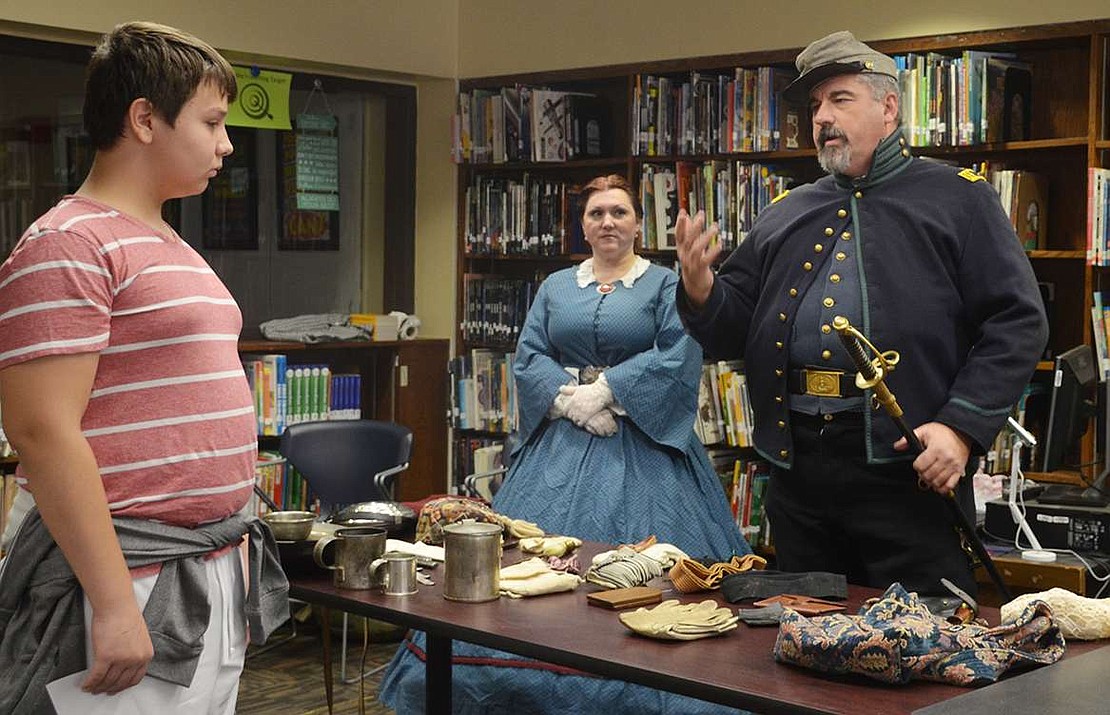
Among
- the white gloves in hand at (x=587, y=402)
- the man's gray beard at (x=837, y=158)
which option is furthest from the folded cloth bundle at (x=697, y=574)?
the white gloves in hand at (x=587, y=402)

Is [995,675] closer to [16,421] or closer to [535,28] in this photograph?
[16,421]

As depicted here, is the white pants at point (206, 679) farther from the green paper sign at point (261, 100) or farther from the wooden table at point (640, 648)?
the green paper sign at point (261, 100)

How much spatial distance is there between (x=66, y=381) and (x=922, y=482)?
1.66 m

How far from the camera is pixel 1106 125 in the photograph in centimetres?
464

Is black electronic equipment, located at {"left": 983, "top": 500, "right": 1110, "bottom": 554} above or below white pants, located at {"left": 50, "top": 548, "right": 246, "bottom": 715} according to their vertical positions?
below

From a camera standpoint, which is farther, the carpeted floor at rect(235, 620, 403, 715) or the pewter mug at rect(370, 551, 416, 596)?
the carpeted floor at rect(235, 620, 403, 715)

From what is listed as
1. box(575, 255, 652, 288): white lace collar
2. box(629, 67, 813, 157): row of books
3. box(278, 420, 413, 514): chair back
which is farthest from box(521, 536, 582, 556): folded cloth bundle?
box(629, 67, 813, 157): row of books

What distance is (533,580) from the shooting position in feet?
8.54

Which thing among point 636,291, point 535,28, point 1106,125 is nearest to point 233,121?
point 535,28

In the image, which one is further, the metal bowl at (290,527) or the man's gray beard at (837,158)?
the man's gray beard at (837,158)

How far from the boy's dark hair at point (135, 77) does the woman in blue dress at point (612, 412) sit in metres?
2.03

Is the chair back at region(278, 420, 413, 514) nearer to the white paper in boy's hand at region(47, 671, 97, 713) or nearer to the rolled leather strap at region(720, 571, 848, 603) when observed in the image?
the rolled leather strap at region(720, 571, 848, 603)

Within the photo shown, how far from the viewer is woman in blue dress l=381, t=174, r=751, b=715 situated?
13.6 ft

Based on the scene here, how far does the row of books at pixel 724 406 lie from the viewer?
5.29 m
